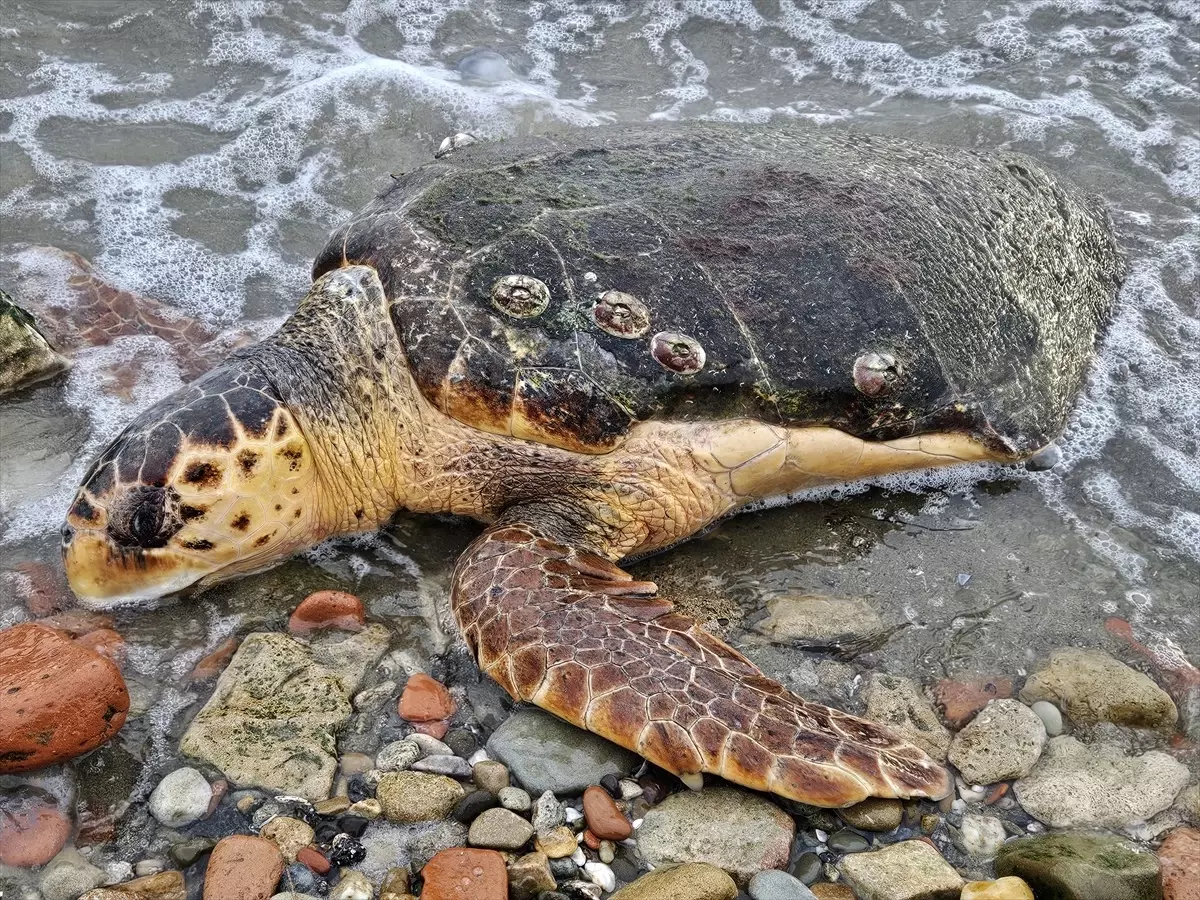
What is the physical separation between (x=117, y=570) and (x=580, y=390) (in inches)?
50.5

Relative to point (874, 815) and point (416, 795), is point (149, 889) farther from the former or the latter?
point (874, 815)

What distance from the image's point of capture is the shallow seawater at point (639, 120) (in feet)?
8.15

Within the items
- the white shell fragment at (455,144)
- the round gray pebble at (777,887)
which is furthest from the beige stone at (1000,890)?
the white shell fragment at (455,144)

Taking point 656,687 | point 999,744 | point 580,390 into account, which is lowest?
point 999,744

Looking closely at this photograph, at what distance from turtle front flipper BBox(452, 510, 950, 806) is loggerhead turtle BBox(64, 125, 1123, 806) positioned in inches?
0.5

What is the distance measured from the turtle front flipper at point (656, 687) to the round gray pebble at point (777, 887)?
6.0 inches

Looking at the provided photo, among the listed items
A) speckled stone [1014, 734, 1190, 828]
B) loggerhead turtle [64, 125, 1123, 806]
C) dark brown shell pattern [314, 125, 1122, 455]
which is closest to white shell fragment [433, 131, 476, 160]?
dark brown shell pattern [314, 125, 1122, 455]

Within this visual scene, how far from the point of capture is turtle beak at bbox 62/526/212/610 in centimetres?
229

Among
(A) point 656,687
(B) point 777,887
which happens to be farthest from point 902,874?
(A) point 656,687

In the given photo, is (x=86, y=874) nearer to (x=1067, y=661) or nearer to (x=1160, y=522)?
(x=1067, y=661)

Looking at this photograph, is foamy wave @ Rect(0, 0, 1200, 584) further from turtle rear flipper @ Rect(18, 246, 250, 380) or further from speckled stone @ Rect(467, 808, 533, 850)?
speckled stone @ Rect(467, 808, 533, 850)

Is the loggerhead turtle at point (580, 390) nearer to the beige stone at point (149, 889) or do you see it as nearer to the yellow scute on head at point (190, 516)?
the yellow scute on head at point (190, 516)

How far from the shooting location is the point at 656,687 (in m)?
1.95

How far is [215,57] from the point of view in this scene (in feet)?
17.2
